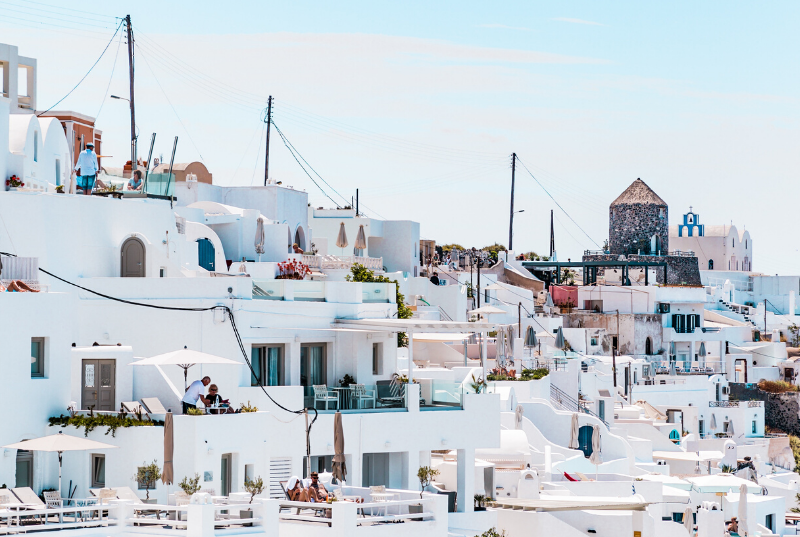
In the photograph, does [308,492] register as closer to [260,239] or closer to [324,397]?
[324,397]

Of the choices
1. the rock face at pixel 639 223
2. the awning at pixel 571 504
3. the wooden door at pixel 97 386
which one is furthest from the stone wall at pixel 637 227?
the wooden door at pixel 97 386

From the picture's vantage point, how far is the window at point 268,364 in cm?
3012

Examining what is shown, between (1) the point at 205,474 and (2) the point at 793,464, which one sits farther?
(2) the point at 793,464

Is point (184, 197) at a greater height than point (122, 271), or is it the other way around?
point (184, 197)

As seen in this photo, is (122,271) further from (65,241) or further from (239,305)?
(239,305)

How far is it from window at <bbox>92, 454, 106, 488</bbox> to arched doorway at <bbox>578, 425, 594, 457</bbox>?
69.8 ft

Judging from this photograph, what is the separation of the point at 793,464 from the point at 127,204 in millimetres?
41936

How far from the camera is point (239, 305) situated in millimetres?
29438

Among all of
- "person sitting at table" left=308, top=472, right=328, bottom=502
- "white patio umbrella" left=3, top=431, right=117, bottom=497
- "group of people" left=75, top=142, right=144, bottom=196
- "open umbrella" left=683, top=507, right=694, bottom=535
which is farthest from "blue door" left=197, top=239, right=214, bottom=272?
"white patio umbrella" left=3, top=431, right=117, bottom=497

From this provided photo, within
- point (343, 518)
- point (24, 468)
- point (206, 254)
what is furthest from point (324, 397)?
point (206, 254)

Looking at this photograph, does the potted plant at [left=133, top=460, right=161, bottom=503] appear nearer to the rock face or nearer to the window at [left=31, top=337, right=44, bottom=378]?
the window at [left=31, top=337, right=44, bottom=378]

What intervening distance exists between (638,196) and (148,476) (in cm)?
7526

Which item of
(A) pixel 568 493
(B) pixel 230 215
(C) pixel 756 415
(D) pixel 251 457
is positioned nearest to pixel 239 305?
(D) pixel 251 457

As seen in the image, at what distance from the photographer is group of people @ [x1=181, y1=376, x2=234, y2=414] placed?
85.4ft
